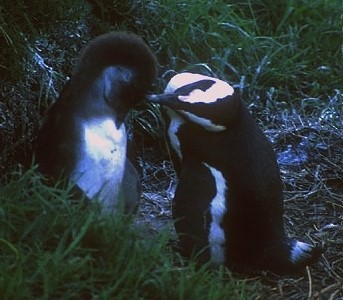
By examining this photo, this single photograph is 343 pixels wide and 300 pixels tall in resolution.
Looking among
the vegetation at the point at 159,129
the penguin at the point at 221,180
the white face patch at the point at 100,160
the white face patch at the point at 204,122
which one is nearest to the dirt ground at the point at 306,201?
the vegetation at the point at 159,129

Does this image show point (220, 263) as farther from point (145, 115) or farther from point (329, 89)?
point (329, 89)

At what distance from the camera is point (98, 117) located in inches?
140

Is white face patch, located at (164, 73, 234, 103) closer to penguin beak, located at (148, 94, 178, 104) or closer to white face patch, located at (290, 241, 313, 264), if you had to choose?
penguin beak, located at (148, 94, 178, 104)

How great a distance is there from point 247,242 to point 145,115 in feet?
4.70

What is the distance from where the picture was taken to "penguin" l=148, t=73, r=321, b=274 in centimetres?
353

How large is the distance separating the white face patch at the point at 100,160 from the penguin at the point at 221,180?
0.19 m

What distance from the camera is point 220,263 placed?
3.59m

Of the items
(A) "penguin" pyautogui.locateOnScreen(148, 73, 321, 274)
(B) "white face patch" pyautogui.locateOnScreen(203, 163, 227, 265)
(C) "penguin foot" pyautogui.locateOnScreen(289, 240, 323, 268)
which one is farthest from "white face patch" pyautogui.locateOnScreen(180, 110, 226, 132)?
(C) "penguin foot" pyautogui.locateOnScreen(289, 240, 323, 268)

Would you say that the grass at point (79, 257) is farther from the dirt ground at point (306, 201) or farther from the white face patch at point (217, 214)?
the dirt ground at point (306, 201)

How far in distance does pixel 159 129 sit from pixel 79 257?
1.97 metres

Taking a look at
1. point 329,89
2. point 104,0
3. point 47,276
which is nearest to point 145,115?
point 104,0

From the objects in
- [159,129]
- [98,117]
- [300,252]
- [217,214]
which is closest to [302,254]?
[300,252]

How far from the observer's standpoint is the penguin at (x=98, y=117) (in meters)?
3.50

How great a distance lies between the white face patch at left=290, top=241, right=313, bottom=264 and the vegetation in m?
0.08
